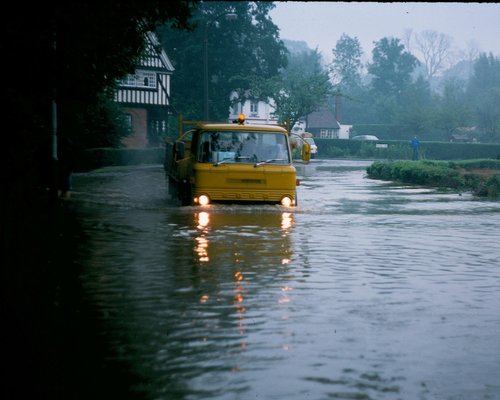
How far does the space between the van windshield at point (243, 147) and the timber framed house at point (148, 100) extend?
4289 cm

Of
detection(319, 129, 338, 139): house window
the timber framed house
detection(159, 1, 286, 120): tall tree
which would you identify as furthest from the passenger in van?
detection(319, 129, 338, 139): house window

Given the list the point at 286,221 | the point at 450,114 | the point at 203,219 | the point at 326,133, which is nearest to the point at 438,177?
the point at 286,221

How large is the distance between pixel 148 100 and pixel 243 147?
45305 mm

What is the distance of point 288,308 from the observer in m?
9.38

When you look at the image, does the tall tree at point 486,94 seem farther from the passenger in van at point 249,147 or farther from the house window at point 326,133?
the passenger in van at point 249,147

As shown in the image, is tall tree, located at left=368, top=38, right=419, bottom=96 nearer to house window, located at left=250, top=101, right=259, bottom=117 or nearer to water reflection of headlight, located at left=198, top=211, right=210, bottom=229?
house window, located at left=250, top=101, right=259, bottom=117

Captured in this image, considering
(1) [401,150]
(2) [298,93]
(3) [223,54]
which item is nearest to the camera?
(1) [401,150]

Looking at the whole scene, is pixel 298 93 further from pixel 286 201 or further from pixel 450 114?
pixel 286 201

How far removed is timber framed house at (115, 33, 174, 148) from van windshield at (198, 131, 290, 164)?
141 feet

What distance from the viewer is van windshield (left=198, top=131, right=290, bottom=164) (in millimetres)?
20344

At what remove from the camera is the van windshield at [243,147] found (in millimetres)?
20344

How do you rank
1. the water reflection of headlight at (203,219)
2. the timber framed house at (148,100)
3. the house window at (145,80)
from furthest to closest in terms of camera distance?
the house window at (145,80) → the timber framed house at (148,100) → the water reflection of headlight at (203,219)

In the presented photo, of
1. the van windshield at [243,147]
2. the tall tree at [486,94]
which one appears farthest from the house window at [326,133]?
the van windshield at [243,147]

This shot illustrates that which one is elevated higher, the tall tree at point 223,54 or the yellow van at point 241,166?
the tall tree at point 223,54
